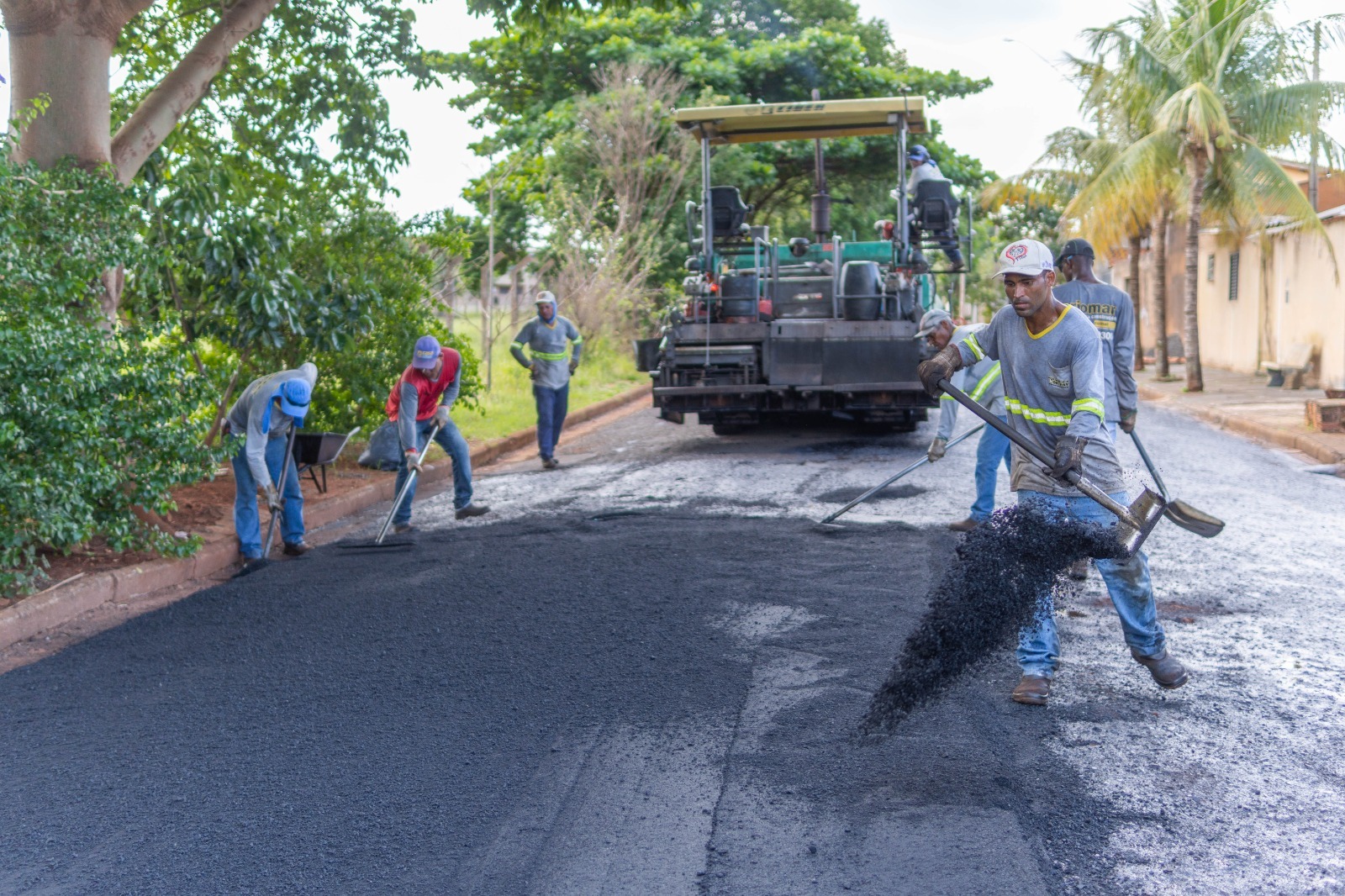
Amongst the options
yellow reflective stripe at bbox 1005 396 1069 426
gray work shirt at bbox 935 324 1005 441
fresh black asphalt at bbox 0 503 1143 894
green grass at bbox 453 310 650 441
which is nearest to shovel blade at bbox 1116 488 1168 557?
yellow reflective stripe at bbox 1005 396 1069 426

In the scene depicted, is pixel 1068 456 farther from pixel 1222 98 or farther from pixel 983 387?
pixel 1222 98

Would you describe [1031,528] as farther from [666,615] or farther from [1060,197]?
[1060,197]

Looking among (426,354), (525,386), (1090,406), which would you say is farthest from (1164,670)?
(525,386)

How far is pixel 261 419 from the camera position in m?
7.47

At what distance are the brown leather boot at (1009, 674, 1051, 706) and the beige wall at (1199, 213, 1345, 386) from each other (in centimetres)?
1884

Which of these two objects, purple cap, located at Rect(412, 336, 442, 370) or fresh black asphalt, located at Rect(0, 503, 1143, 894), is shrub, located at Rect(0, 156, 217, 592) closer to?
fresh black asphalt, located at Rect(0, 503, 1143, 894)

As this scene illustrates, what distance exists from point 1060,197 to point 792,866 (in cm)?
2592

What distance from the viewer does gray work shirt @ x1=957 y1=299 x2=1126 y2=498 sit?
455 cm

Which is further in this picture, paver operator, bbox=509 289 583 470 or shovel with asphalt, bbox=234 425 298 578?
paver operator, bbox=509 289 583 470

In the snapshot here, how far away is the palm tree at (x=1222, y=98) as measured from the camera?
19266 millimetres

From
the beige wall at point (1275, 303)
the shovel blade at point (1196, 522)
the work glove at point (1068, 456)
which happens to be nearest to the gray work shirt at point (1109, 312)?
the shovel blade at point (1196, 522)

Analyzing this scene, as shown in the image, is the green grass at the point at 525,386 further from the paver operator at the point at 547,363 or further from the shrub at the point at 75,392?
the shrub at the point at 75,392

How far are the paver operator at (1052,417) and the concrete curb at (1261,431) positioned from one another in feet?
27.9

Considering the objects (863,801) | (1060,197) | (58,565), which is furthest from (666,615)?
(1060,197)
